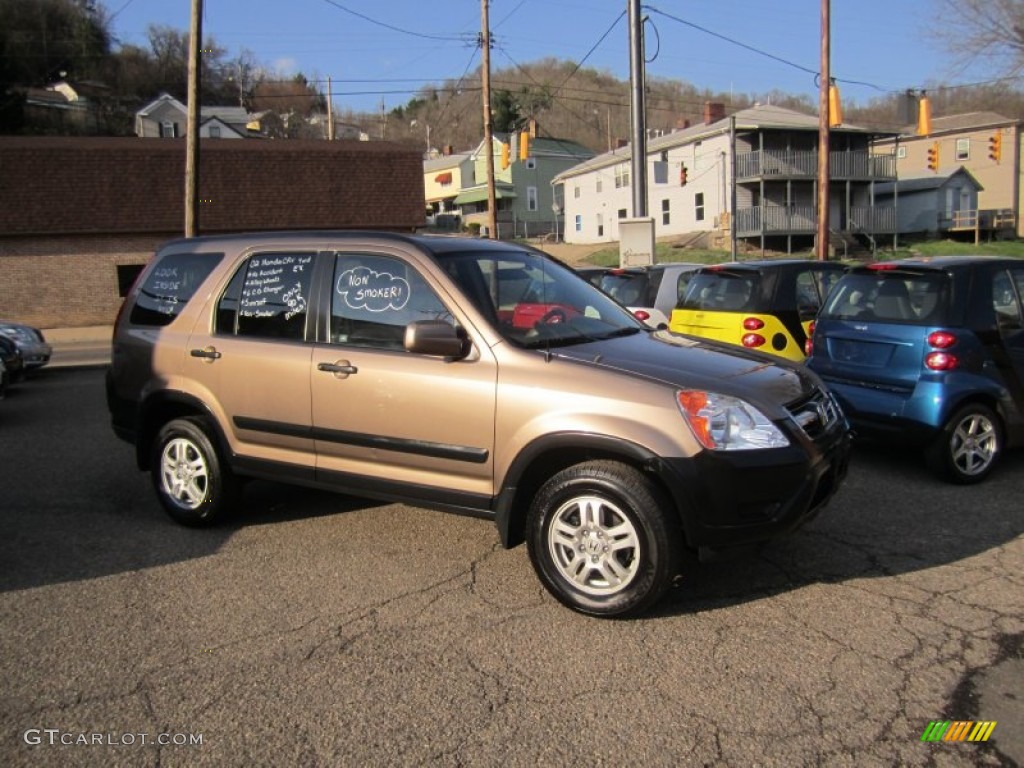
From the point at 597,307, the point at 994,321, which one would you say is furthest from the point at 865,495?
the point at 597,307

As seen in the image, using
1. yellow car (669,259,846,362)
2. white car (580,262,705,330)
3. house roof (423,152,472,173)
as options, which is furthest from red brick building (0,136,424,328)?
house roof (423,152,472,173)

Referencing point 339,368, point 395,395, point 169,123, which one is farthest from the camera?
point 169,123

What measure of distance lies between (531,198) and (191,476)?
6079cm

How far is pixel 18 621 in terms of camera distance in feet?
13.2

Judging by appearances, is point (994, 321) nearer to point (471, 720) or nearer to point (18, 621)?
point (471, 720)

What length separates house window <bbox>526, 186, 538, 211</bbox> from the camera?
6391 centimetres

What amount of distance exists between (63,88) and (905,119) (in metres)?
62.1

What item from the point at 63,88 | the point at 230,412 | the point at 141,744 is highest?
the point at 63,88

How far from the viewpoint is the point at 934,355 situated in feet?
19.6

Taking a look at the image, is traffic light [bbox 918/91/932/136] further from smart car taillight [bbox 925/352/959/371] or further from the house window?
the house window

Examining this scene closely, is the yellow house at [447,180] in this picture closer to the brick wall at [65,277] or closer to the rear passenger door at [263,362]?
the brick wall at [65,277]

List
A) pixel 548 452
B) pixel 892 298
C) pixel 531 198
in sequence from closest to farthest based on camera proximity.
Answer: pixel 548 452
pixel 892 298
pixel 531 198

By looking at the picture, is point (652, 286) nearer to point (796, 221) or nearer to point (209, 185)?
point (209, 185)

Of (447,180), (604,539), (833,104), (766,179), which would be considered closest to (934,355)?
(604,539)
